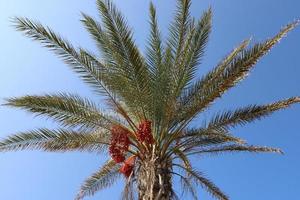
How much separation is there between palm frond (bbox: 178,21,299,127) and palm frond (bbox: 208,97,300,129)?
86cm

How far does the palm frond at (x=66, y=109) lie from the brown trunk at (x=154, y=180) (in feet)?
5.65

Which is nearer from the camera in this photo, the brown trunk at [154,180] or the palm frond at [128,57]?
the brown trunk at [154,180]

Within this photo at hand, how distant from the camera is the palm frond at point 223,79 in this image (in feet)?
40.5

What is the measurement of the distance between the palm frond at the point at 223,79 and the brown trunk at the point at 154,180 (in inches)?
63.9

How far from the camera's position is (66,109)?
13188mm

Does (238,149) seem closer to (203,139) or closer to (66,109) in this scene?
(203,139)

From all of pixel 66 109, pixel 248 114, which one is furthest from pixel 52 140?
pixel 248 114

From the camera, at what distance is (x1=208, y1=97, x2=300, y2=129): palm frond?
13719mm

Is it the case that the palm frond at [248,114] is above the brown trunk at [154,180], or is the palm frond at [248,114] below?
above

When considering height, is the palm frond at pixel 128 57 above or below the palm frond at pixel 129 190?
above

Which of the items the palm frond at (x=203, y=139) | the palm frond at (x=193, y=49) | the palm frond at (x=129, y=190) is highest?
the palm frond at (x=193, y=49)

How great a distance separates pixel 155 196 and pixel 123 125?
8.99 feet

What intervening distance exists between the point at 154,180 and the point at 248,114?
352cm

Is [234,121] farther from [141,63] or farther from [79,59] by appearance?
[79,59]
